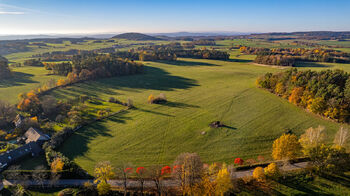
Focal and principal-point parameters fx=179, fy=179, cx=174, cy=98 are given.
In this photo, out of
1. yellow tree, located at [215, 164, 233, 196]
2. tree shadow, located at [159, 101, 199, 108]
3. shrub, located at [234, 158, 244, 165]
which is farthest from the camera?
tree shadow, located at [159, 101, 199, 108]

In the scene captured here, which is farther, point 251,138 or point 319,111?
point 319,111

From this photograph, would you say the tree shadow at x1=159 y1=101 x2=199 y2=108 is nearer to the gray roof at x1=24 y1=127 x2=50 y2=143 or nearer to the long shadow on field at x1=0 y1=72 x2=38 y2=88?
the gray roof at x1=24 y1=127 x2=50 y2=143

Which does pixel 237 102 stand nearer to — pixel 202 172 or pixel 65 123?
pixel 202 172

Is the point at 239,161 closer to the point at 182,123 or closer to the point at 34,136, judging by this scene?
the point at 182,123

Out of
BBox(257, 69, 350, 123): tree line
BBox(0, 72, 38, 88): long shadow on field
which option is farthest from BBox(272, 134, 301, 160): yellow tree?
BBox(0, 72, 38, 88): long shadow on field

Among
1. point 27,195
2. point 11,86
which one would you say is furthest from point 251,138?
point 11,86

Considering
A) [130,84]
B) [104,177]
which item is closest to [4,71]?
[130,84]
